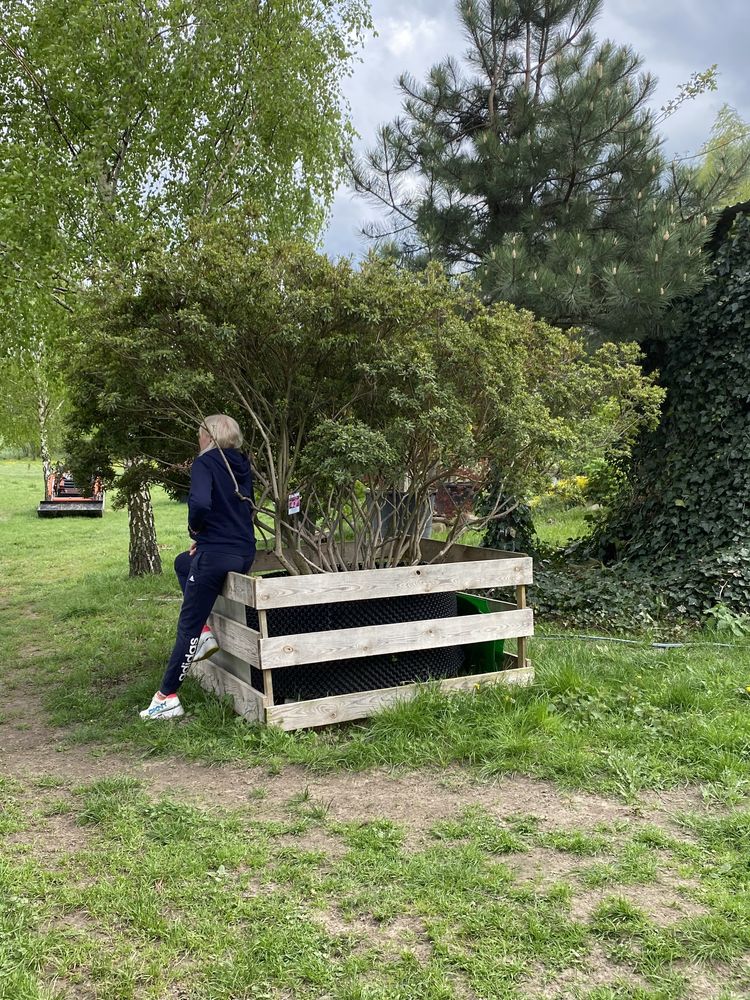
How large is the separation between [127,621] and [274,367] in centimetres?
400

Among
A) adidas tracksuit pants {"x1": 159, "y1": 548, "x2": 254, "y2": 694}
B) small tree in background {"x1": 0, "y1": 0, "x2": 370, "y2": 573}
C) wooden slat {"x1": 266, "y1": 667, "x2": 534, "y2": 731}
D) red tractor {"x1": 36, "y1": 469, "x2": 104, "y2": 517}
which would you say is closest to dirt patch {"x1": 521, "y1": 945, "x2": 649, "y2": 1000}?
wooden slat {"x1": 266, "y1": 667, "x2": 534, "y2": 731}

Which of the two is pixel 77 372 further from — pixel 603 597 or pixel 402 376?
pixel 603 597

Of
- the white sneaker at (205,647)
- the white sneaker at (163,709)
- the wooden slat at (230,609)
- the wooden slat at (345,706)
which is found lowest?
the white sneaker at (163,709)

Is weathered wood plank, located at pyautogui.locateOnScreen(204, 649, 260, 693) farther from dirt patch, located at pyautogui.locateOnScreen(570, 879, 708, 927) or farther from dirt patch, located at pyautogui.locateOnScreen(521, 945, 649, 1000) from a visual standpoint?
dirt patch, located at pyautogui.locateOnScreen(521, 945, 649, 1000)

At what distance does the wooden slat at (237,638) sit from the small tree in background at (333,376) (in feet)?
1.83

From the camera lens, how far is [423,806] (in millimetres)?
3553

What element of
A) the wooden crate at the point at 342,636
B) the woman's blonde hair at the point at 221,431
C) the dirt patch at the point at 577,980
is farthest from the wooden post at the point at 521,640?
the dirt patch at the point at 577,980

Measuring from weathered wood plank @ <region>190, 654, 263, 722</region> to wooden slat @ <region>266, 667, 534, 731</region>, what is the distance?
141 millimetres

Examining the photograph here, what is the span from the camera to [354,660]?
4.64 meters

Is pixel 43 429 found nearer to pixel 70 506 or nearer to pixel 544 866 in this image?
pixel 70 506

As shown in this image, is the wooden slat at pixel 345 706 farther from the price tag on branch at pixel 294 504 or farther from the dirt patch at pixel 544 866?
the dirt patch at pixel 544 866

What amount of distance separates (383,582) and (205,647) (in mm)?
1174

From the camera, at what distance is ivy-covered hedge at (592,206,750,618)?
23.3ft

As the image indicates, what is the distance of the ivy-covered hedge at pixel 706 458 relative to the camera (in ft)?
23.3
